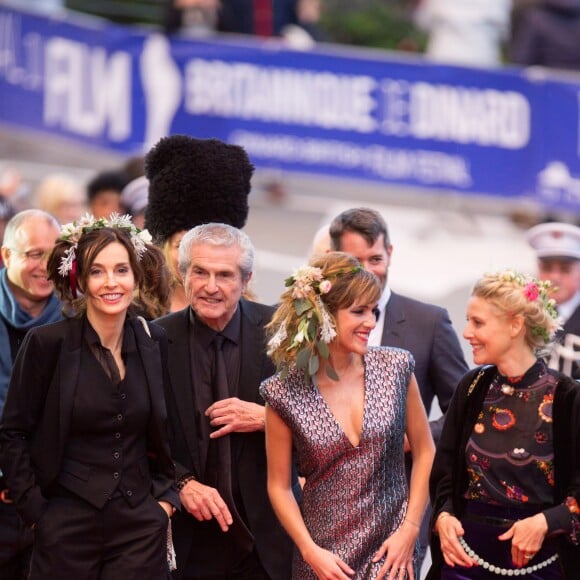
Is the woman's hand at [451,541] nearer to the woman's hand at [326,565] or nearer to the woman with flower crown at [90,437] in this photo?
the woman's hand at [326,565]

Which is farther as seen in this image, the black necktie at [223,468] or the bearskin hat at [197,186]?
the bearskin hat at [197,186]

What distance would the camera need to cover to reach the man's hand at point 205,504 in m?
6.53

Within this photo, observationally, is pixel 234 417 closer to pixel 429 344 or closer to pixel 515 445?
pixel 429 344

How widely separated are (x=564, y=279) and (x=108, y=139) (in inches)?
334

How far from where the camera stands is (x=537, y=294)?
632 centimetres

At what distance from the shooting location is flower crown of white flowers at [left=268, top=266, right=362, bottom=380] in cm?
627

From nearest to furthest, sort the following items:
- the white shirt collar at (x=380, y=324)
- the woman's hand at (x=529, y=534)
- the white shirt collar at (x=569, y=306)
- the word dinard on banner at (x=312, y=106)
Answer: the woman's hand at (x=529, y=534), the white shirt collar at (x=380, y=324), the white shirt collar at (x=569, y=306), the word dinard on banner at (x=312, y=106)

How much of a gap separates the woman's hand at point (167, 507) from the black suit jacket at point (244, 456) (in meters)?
0.23

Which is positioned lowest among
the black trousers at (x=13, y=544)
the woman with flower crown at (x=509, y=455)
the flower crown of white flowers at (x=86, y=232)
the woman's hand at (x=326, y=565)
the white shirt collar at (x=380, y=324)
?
the black trousers at (x=13, y=544)

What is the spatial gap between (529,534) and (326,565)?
32.6 inches

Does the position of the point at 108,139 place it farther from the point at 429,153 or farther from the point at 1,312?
the point at 1,312

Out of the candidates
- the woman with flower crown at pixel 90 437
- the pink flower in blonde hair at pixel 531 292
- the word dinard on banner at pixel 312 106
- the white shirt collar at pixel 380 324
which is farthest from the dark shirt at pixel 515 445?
the word dinard on banner at pixel 312 106

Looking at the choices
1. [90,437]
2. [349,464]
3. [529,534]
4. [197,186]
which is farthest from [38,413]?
[529,534]

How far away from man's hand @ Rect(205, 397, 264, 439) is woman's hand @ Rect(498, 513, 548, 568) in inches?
48.6
